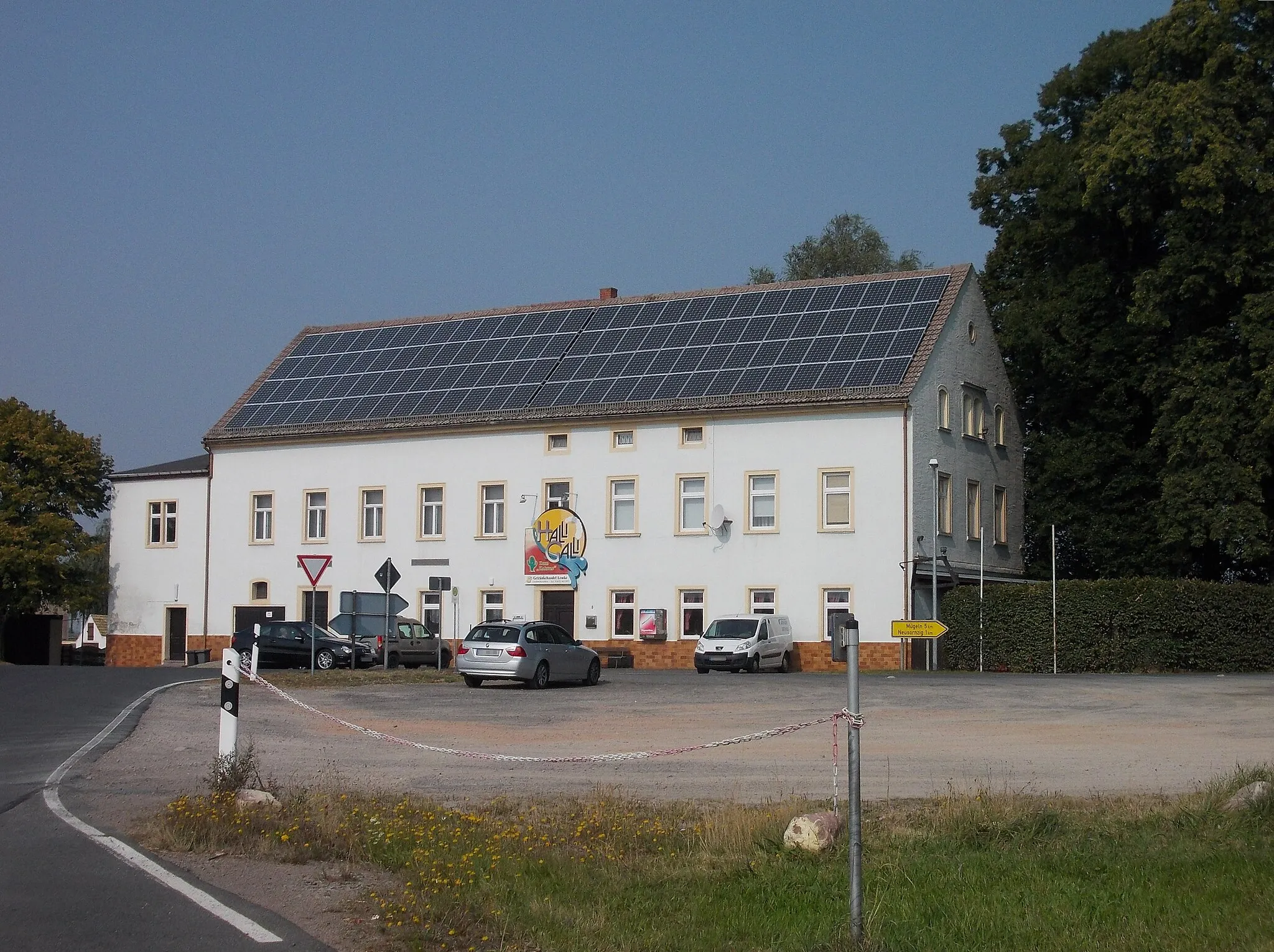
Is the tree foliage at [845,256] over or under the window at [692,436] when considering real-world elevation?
over

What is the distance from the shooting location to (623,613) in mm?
50031

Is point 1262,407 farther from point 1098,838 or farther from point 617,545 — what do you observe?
point 1098,838

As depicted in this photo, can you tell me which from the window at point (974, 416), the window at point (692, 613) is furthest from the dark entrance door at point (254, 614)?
the window at point (974, 416)

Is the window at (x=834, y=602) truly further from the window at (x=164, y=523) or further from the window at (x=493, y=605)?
the window at (x=164, y=523)

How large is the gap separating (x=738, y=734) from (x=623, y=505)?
28501 mm

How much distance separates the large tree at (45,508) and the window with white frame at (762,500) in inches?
1051

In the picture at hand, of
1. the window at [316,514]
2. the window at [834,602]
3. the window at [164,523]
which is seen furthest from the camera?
the window at [164,523]

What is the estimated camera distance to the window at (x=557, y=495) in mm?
51094

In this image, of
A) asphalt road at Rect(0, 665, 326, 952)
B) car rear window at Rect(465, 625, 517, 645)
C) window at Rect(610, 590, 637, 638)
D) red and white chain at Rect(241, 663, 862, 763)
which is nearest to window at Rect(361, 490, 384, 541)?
window at Rect(610, 590, 637, 638)

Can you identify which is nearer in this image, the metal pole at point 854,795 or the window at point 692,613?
the metal pole at point 854,795

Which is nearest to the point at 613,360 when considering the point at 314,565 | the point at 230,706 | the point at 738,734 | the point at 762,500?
the point at 762,500

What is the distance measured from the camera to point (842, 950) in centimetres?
748

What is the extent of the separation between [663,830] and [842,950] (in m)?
3.92

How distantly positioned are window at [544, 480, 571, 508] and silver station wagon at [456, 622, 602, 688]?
50.9ft
